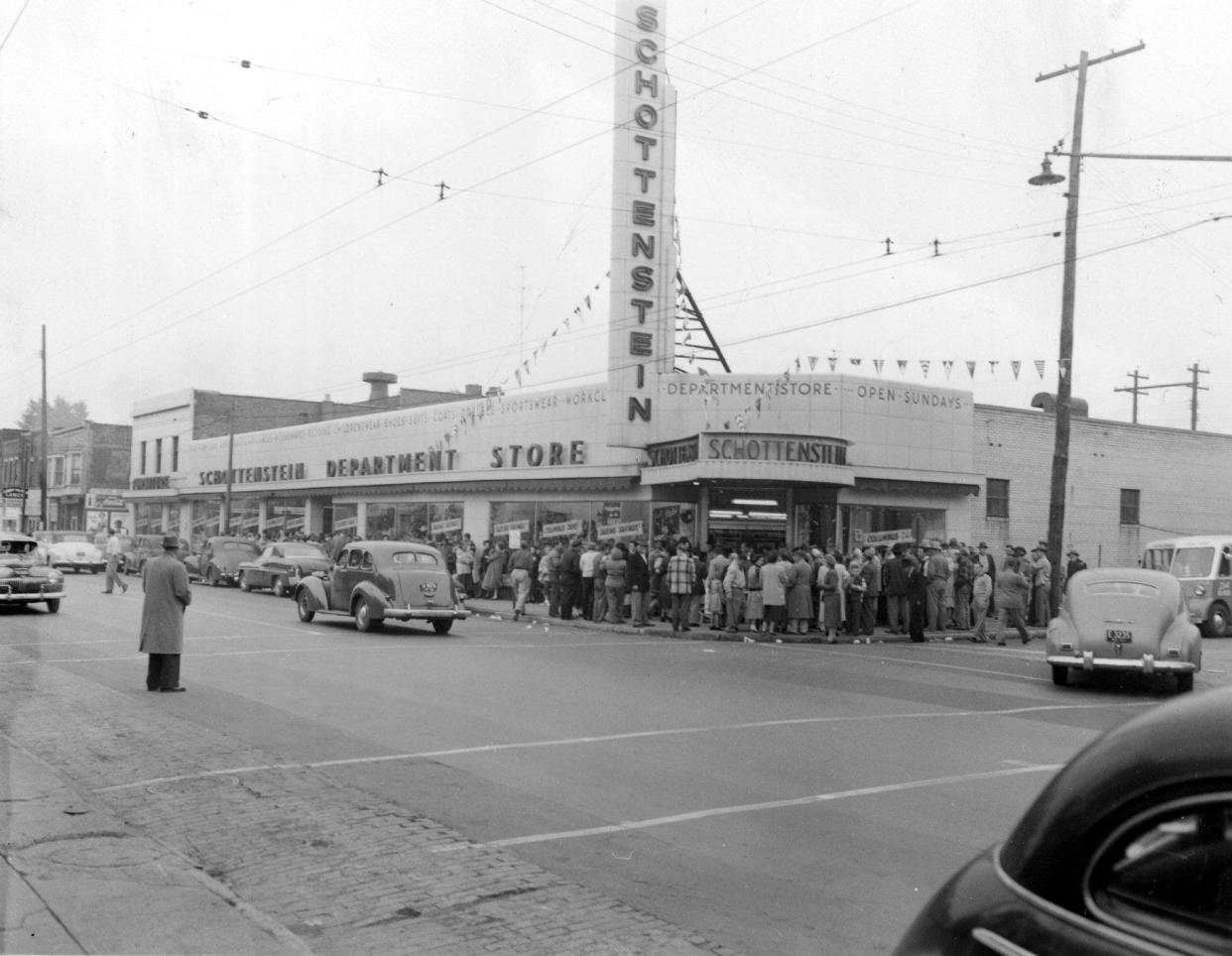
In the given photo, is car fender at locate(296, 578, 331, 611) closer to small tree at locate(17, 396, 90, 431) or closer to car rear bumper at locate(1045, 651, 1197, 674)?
car rear bumper at locate(1045, 651, 1197, 674)

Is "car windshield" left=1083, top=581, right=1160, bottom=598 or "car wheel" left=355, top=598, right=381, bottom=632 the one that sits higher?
"car windshield" left=1083, top=581, right=1160, bottom=598

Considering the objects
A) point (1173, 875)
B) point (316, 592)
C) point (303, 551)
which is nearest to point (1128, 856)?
point (1173, 875)

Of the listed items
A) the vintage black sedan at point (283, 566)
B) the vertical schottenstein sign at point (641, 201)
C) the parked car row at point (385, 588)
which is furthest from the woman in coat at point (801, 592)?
the vintage black sedan at point (283, 566)

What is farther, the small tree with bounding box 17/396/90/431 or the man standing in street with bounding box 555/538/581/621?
the small tree with bounding box 17/396/90/431

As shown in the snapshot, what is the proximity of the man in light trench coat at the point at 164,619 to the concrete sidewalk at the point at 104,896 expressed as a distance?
16.6 ft

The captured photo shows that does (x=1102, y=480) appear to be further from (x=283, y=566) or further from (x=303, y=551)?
(x=283, y=566)

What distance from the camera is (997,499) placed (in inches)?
1207

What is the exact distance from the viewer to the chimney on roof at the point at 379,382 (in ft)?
200

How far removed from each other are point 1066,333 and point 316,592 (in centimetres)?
1450

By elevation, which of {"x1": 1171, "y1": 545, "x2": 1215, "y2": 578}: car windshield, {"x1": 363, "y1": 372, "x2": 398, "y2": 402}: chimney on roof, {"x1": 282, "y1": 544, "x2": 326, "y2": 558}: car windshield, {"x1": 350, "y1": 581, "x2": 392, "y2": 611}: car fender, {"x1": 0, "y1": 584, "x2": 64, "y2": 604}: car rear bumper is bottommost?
{"x1": 0, "y1": 584, "x2": 64, "y2": 604}: car rear bumper

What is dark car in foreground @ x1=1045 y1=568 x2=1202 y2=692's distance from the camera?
14.7 metres

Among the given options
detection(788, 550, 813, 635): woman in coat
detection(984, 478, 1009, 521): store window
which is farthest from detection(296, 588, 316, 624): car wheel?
detection(984, 478, 1009, 521): store window

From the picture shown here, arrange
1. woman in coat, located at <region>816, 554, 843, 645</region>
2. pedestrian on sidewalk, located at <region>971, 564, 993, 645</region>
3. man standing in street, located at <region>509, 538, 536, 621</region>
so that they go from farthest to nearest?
man standing in street, located at <region>509, 538, 536, 621</region>
pedestrian on sidewalk, located at <region>971, 564, 993, 645</region>
woman in coat, located at <region>816, 554, 843, 645</region>

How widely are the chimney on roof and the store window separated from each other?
124 feet
